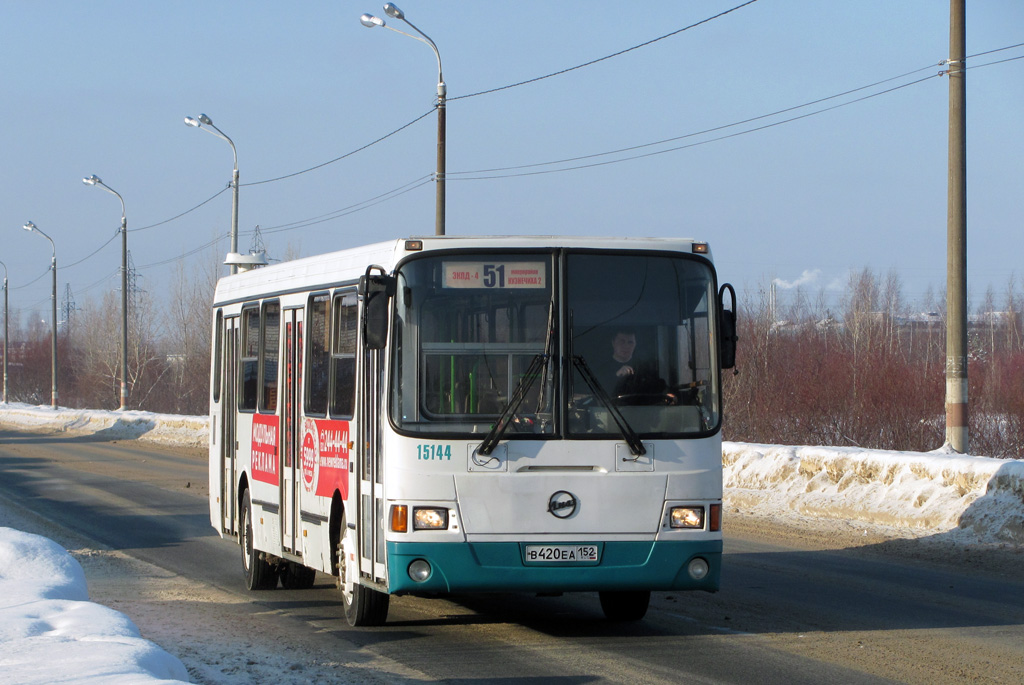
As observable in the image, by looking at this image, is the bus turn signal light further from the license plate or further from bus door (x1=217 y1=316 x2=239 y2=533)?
bus door (x1=217 y1=316 x2=239 y2=533)

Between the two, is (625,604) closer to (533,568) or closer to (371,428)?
(533,568)

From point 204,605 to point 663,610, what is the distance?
11.9 feet

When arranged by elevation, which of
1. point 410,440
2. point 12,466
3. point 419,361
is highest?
point 419,361

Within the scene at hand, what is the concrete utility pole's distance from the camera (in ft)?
53.0

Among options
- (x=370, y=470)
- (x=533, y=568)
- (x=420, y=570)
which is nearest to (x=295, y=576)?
(x=370, y=470)

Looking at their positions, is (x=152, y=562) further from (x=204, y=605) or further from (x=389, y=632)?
(x=389, y=632)

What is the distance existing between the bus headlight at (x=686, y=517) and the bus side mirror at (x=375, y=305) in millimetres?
2135

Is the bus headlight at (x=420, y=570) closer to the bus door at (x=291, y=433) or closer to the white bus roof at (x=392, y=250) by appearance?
the white bus roof at (x=392, y=250)

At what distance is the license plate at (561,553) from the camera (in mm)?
8008

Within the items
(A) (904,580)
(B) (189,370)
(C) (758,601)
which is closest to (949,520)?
(A) (904,580)

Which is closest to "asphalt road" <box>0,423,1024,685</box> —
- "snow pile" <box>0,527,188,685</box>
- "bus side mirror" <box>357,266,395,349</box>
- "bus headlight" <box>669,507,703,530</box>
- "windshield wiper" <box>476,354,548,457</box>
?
"snow pile" <box>0,527,188,685</box>

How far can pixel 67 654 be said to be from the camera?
6199mm

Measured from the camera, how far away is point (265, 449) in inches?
433

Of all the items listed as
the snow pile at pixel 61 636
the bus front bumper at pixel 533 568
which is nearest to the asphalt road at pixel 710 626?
the bus front bumper at pixel 533 568
